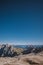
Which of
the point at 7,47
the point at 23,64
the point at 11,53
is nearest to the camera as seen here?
the point at 23,64

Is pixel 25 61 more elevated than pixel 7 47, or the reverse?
pixel 7 47

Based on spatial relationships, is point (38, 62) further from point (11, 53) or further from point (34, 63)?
point (11, 53)

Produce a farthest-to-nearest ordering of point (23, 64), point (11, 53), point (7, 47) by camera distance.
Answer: point (7, 47), point (11, 53), point (23, 64)

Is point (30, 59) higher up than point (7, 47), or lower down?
lower down

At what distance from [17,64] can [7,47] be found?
84104 mm

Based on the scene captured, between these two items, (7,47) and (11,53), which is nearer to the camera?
(11,53)

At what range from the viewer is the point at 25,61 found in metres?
15.4

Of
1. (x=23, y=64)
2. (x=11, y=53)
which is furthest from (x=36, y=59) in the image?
(x=11, y=53)

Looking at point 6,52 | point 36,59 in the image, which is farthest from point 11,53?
point 36,59

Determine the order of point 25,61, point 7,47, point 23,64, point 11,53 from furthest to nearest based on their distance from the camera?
point 7,47, point 11,53, point 25,61, point 23,64

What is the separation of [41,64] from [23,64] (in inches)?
80.2

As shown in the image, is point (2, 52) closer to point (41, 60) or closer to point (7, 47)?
point (7, 47)

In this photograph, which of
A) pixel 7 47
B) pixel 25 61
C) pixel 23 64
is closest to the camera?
pixel 23 64

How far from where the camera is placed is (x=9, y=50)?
9394 cm
